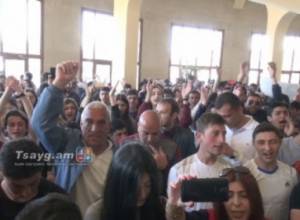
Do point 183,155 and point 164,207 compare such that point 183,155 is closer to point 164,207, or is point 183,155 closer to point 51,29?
point 164,207

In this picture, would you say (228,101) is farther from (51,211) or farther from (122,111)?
(51,211)

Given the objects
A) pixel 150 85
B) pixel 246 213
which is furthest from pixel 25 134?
pixel 150 85

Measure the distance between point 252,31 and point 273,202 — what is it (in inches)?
641

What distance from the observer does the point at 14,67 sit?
10.8m

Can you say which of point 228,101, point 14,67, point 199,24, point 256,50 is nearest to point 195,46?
point 199,24

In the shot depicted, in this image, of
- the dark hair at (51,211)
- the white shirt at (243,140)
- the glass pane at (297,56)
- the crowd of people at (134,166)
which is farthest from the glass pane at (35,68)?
the glass pane at (297,56)

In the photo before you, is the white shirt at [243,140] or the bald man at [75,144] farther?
the white shirt at [243,140]

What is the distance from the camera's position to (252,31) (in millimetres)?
17750

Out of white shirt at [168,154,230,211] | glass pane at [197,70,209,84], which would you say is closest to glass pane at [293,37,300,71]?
glass pane at [197,70,209,84]

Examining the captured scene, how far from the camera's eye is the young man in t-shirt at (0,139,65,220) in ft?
6.11

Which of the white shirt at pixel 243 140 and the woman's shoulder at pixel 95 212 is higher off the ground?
the white shirt at pixel 243 140

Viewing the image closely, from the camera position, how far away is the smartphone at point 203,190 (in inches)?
56.4

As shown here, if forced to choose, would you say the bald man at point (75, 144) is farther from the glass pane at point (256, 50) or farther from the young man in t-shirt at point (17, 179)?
the glass pane at point (256, 50)

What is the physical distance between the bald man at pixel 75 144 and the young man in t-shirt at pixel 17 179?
14.8 inches
